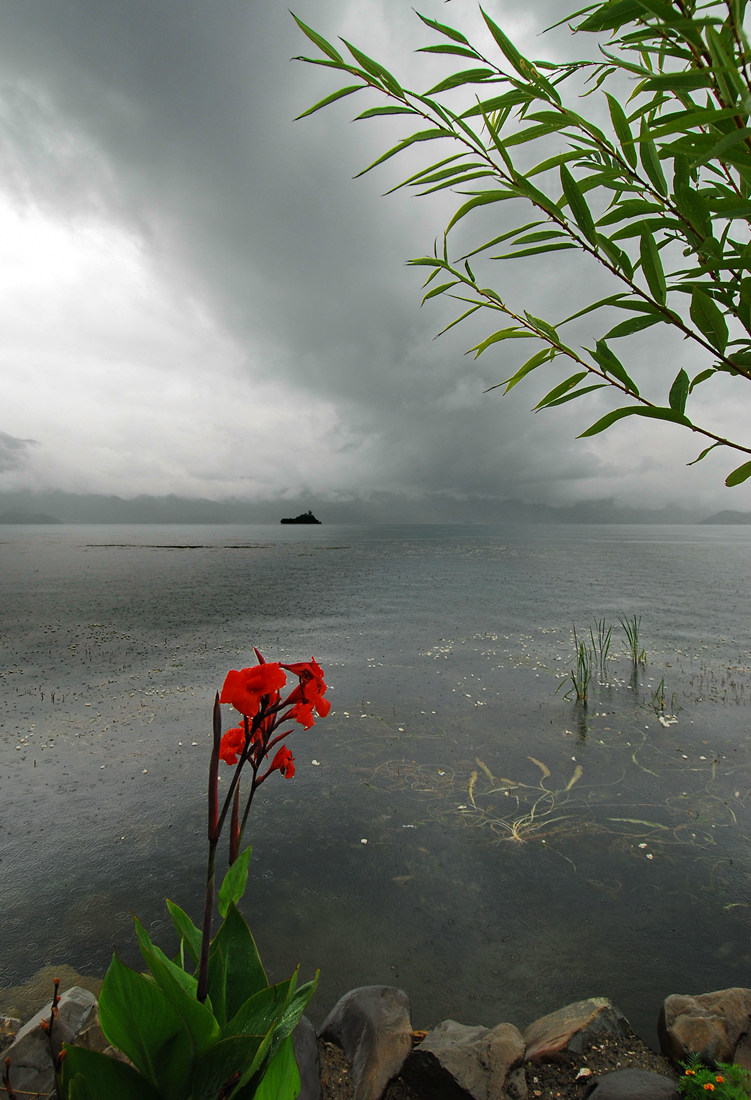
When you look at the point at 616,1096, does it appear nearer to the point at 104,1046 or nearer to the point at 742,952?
the point at 742,952

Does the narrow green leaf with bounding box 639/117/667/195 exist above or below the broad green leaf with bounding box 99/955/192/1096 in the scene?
above

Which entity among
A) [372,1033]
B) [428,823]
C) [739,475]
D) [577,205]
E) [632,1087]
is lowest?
[428,823]

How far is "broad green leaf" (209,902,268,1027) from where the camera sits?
6.99 ft

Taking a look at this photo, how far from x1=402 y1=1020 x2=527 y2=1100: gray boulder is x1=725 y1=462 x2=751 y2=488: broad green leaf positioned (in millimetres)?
3521

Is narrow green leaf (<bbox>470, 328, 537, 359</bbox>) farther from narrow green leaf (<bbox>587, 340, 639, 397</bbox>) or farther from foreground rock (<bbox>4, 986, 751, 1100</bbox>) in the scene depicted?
foreground rock (<bbox>4, 986, 751, 1100</bbox>)

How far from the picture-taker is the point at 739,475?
967 millimetres

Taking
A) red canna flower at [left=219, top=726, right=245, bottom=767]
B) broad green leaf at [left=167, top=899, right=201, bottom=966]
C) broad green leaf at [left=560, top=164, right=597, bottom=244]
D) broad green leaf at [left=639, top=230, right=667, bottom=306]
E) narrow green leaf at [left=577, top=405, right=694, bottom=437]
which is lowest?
broad green leaf at [left=167, top=899, right=201, bottom=966]

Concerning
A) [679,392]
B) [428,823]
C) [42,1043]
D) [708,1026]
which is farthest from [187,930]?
[428,823]

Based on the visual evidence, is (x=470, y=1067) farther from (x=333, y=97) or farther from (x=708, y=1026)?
(x=333, y=97)

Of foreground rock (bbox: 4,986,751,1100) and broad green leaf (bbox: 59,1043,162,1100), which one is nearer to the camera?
broad green leaf (bbox: 59,1043,162,1100)

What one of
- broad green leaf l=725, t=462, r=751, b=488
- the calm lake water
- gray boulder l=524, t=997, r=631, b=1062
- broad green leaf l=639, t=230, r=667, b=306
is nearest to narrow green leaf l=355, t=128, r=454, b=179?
broad green leaf l=639, t=230, r=667, b=306

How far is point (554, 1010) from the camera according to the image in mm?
3521

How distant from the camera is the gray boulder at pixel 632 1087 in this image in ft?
8.65

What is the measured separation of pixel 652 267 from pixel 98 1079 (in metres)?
2.75
